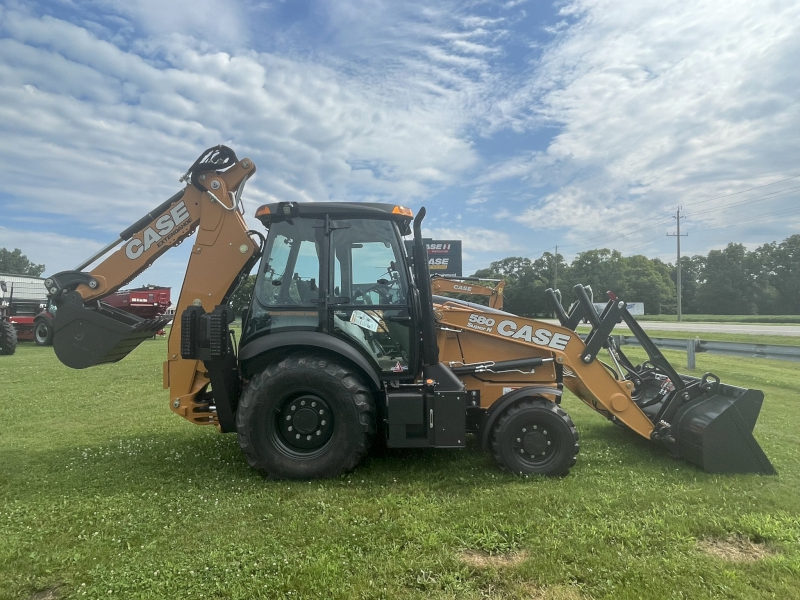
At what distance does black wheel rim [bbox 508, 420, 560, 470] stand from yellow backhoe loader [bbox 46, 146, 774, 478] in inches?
0.5

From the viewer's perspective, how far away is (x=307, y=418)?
4.62 m

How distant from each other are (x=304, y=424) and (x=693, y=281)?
7810 cm

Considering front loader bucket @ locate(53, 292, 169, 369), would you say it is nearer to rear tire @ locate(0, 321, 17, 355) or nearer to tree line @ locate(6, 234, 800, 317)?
rear tire @ locate(0, 321, 17, 355)

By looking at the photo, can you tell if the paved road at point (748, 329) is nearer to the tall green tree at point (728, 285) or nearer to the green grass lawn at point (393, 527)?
the green grass lawn at point (393, 527)

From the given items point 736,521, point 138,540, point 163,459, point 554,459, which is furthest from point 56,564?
point 736,521

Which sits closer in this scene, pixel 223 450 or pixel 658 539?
pixel 658 539

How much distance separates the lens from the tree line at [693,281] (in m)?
58.5

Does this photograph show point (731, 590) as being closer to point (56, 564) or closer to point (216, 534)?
point (216, 534)

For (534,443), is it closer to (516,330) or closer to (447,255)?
(516,330)

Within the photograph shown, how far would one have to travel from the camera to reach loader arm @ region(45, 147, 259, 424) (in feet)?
16.3

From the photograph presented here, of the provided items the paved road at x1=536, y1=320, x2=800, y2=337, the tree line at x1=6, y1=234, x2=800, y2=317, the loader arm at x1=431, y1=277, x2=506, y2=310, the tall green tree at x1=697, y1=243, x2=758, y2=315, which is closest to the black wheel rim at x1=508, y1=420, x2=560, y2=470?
the loader arm at x1=431, y1=277, x2=506, y2=310

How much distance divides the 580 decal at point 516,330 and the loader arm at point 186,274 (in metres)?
2.34

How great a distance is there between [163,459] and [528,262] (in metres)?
72.1

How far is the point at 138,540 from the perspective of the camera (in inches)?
136
